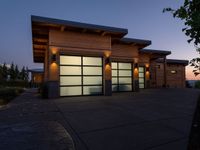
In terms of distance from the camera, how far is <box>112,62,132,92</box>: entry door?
13789mm

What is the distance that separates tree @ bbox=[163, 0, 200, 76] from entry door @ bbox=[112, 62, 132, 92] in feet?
40.0

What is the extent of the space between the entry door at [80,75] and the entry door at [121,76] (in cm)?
254

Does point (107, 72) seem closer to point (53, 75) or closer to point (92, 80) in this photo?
point (92, 80)

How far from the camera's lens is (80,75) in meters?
11.0

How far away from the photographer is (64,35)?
34.1 feet

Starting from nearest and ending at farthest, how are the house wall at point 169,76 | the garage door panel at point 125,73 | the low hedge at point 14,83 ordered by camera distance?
the garage door panel at point 125,73, the house wall at point 169,76, the low hedge at point 14,83

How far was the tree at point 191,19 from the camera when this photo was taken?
138 cm

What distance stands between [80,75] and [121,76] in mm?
4549

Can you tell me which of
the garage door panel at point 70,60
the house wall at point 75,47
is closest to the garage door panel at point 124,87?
the house wall at point 75,47

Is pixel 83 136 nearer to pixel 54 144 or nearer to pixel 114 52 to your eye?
pixel 54 144

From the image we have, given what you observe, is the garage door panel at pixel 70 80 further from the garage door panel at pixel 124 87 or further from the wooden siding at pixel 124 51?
the garage door panel at pixel 124 87

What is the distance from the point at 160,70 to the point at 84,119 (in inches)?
728

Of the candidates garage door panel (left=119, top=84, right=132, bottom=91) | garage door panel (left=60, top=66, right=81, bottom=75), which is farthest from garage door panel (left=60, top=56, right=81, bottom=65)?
garage door panel (left=119, top=84, right=132, bottom=91)

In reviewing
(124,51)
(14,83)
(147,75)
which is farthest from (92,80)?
(14,83)
